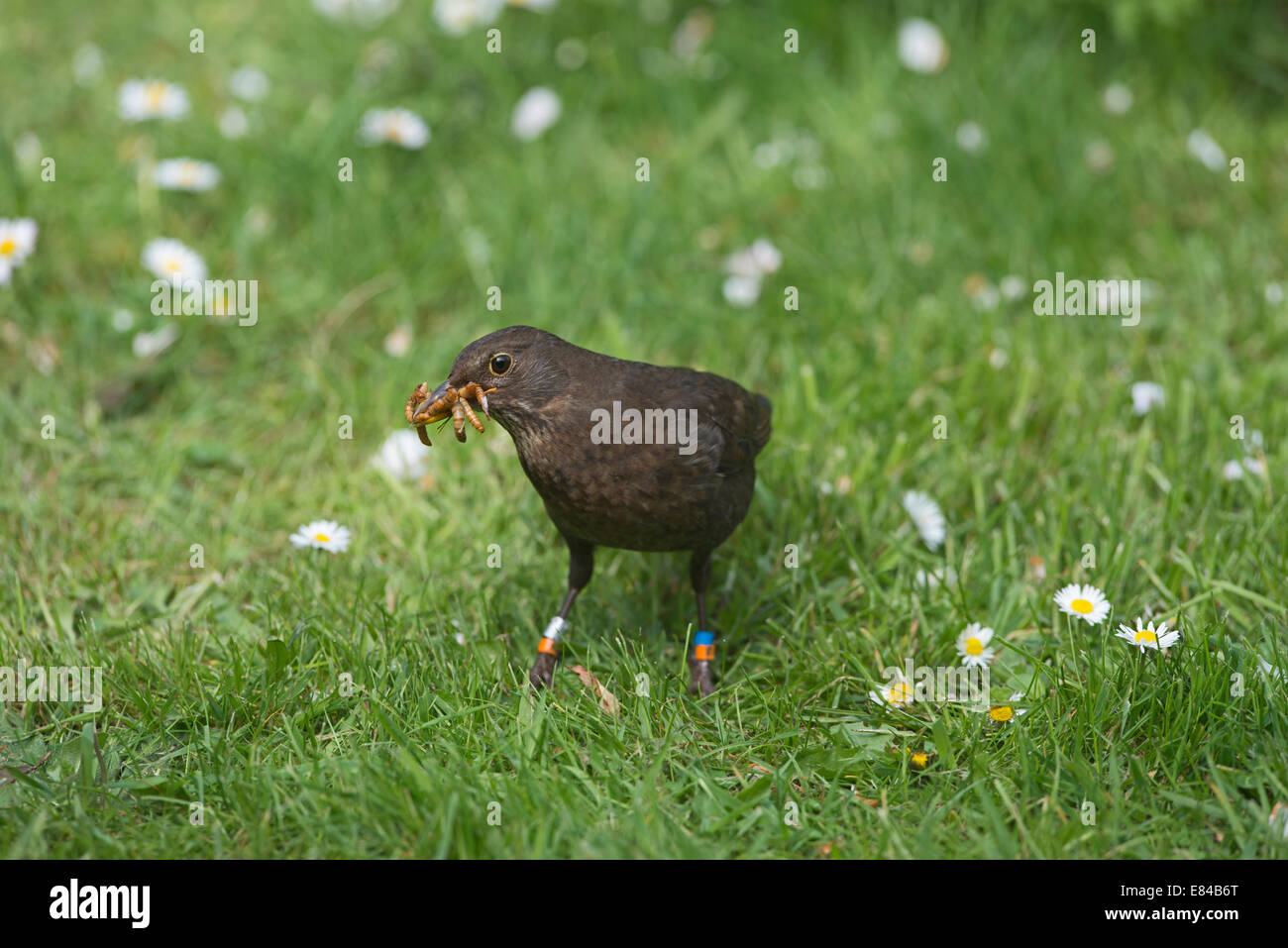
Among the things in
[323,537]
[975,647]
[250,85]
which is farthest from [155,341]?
[975,647]

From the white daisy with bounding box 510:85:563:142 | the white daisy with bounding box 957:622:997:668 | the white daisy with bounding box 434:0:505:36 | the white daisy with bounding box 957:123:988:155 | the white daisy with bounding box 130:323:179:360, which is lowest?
the white daisy with bounding box 957:622:997:668

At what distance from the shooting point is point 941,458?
4242 millimetres

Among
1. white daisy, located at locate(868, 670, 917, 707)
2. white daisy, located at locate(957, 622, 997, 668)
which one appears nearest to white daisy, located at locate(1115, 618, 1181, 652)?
white daisy, located at locate(957, 622, 997, 668)

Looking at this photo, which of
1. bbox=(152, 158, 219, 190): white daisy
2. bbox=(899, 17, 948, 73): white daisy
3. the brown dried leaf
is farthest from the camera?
bbox=(899, 17, 948, 73): white daisy

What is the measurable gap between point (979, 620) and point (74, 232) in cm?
420

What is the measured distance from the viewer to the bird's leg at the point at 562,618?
3428mm

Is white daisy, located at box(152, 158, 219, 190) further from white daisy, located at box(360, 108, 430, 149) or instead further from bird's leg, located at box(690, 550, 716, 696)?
bird's leg, located at box(690, 550, 716, 696)

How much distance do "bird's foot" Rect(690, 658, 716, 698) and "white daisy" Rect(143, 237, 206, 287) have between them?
2.91 meters

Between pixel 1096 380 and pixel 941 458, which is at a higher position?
pixel 1096 380

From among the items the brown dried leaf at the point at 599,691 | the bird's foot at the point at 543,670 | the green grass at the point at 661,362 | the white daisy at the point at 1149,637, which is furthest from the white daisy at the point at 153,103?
the white daisy at the point at 1149,637

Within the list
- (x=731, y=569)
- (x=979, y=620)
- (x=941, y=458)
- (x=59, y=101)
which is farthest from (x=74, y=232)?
(x=979, y=620)

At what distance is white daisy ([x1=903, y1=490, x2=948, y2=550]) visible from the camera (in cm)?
390

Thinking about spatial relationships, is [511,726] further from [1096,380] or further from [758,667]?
[1096,380]

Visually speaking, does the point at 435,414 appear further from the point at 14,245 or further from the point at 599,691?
the point at 14,245
